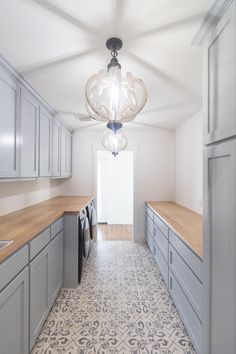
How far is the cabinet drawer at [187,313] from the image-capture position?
60.9 inches

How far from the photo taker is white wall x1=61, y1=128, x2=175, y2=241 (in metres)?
4.44

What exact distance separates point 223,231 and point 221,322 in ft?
1.56

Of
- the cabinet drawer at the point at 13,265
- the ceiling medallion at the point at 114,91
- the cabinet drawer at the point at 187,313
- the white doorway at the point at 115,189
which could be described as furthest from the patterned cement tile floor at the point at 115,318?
the white doorway at the point at 115,189

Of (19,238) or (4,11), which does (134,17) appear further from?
(19,238)

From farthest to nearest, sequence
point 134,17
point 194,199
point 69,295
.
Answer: point 194,199
point 69,295
point 134,17

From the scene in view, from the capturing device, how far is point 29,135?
227 centimetres

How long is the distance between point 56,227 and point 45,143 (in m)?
→ 1.17

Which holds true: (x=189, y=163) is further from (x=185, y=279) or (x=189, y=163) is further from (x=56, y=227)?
(x=56, y=227)

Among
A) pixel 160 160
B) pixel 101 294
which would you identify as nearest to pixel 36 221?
pixel 101 294

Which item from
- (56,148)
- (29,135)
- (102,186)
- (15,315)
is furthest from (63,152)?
(15,315)

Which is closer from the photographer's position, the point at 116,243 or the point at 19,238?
the point at 19,238

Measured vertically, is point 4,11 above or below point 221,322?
above

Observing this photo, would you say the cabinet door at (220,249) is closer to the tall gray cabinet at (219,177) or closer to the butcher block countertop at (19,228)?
the tall gray cabinet at (219,177)

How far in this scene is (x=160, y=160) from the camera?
4449 mm
